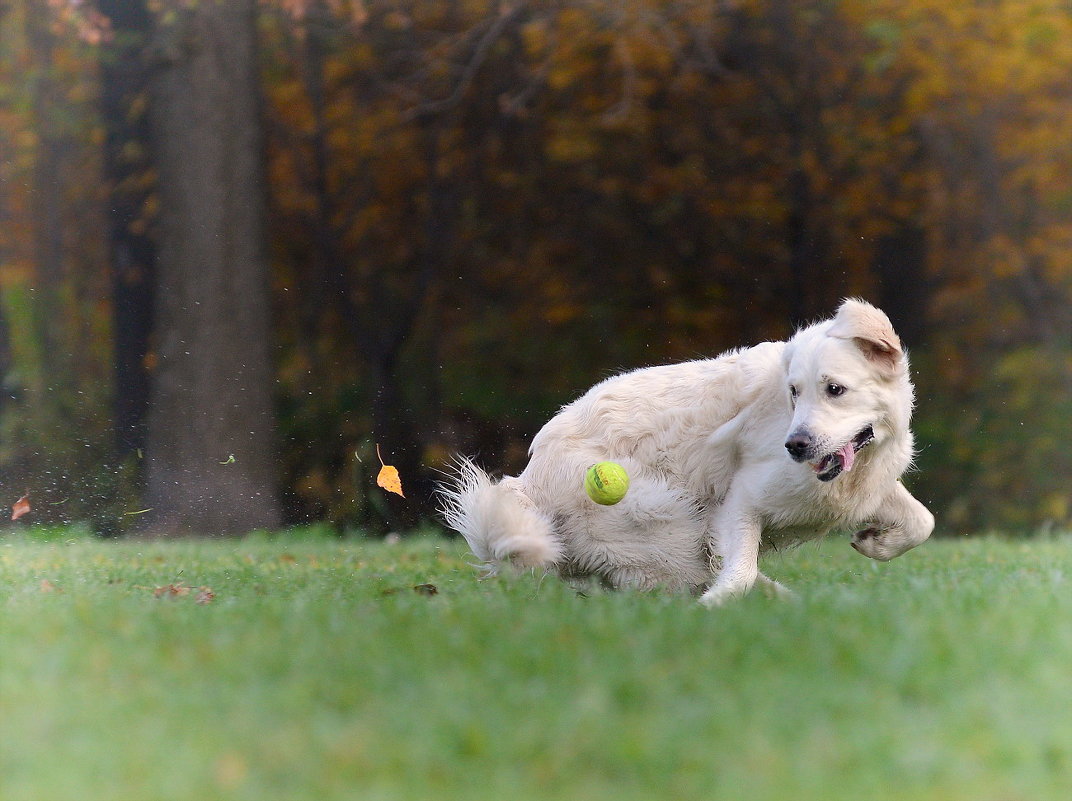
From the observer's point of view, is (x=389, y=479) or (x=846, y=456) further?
(x=389, y=479)

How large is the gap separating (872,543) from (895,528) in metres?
0.12

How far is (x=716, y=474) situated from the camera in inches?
194

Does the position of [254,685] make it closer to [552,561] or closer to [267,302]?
[552,561]

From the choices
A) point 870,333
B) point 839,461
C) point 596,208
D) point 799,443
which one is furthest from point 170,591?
point 596,208

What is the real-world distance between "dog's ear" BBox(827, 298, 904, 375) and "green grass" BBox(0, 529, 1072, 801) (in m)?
0.90

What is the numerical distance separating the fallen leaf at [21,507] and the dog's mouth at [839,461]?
22.7ft

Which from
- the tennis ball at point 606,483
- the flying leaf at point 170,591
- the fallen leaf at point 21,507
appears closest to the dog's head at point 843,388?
the tennis ball at point 606,483

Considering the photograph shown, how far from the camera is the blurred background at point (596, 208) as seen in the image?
1158 centimetres

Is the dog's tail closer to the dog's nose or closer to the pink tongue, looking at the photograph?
the dog's nose

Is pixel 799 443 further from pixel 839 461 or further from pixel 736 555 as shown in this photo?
pixel 736 555

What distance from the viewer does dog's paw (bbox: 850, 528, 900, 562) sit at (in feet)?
16.2

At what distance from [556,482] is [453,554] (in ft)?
7.69

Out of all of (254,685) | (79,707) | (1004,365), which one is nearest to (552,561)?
(254,685)

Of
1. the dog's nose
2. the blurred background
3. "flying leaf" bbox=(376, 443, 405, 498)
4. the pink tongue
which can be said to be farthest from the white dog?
the blurred background
